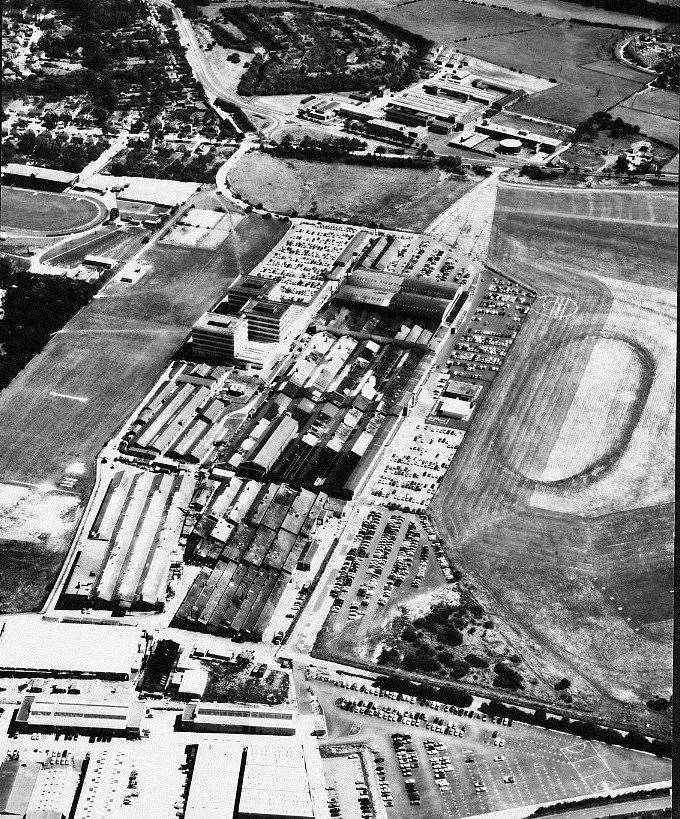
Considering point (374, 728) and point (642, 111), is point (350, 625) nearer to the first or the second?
point (374, 728)

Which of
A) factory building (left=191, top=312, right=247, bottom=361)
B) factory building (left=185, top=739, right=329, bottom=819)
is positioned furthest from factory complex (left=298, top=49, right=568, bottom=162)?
factory building (left=185, top=739, right=329, bottom=819)

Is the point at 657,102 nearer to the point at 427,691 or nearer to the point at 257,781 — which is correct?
the point at 427,691

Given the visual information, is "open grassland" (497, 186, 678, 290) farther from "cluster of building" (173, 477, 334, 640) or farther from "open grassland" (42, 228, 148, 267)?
"cluster of building" (173, 477, 334, 640)

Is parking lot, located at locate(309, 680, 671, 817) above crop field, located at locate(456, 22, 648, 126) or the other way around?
above

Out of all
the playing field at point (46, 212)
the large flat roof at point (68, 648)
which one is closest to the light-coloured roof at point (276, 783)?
the large flat roof at point (68, 648)

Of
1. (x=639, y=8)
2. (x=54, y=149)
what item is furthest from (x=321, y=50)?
(x=639, y=8)
